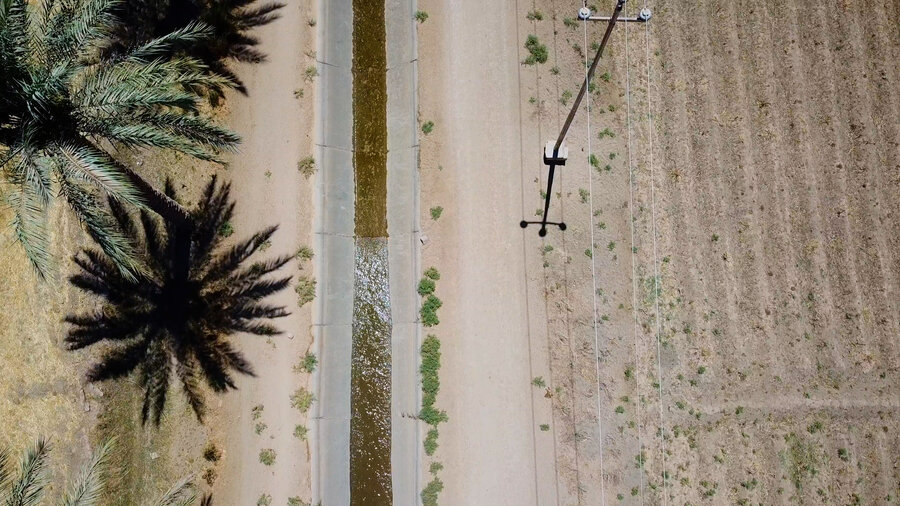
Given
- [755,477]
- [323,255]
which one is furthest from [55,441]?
[755,477]

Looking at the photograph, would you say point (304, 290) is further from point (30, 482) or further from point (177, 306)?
point (30, 482)

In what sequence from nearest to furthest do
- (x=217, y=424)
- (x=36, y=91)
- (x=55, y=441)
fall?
(x=36, y=91), (x=55, y=441), (x=217, y=424)

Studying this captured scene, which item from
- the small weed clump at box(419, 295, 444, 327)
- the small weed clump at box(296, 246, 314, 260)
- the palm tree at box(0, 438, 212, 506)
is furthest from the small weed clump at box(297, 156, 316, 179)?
the palm tree at box(0, 438, 212, 506)

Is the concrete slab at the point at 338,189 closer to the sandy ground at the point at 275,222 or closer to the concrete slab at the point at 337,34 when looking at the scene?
the sandy ground at the point at 275,222

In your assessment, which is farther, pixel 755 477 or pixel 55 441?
pixel 755 477

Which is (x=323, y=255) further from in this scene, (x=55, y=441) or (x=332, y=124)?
(x=55, y=441)

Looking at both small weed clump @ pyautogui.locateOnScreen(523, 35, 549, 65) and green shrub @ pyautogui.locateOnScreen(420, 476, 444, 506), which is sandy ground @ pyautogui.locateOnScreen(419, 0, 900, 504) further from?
green shrub @ pyautogui.locateOnScreen(420, 476, 444, 506)
